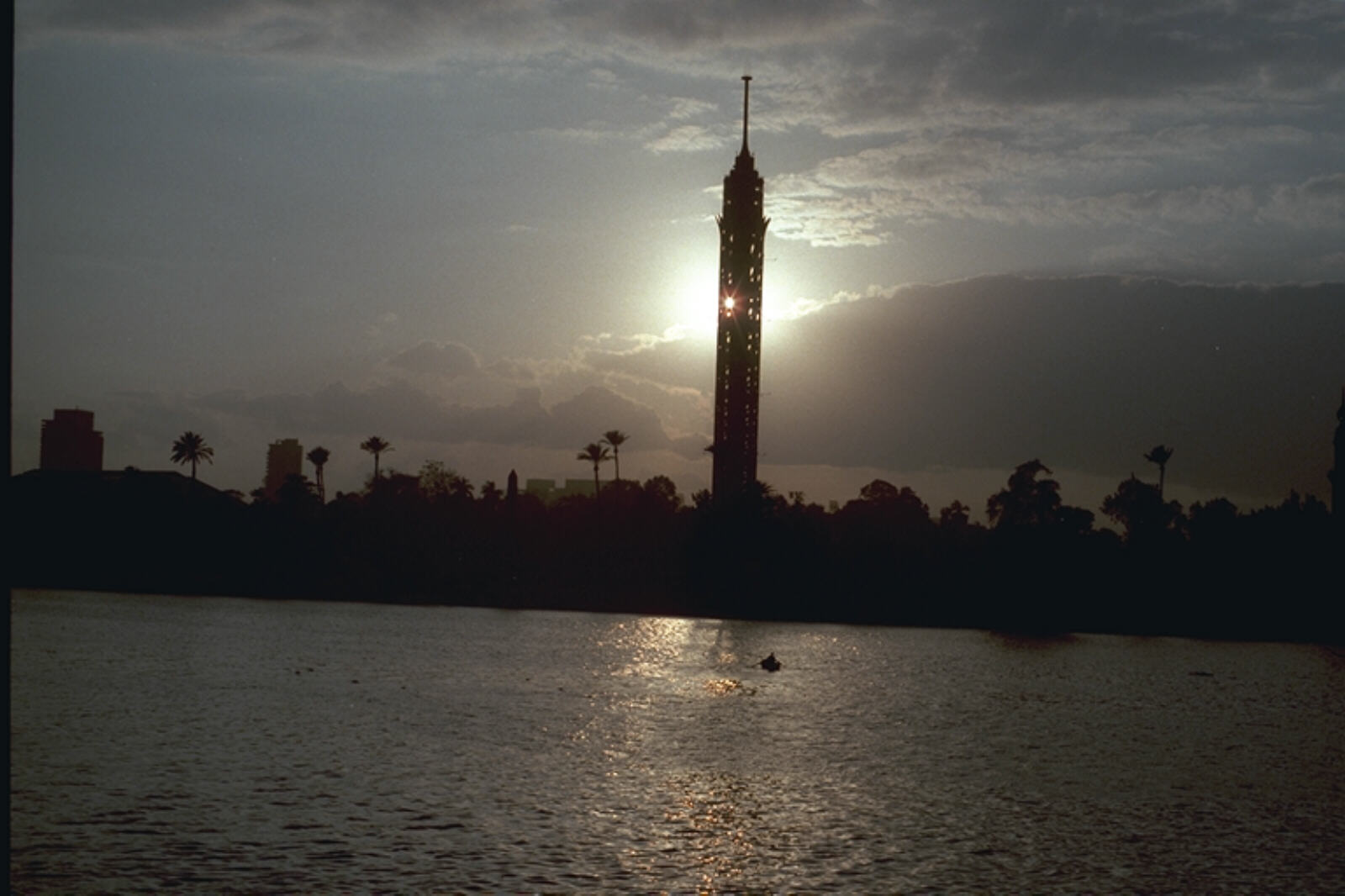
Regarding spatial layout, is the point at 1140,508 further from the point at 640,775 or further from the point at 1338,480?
the point at 640,775

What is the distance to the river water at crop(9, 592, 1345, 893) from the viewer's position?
26188 millimetres

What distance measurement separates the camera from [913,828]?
31750 millimetres

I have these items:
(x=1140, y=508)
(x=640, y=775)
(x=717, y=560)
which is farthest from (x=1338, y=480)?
(x=640, y=775)

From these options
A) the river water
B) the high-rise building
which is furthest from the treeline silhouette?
the river water

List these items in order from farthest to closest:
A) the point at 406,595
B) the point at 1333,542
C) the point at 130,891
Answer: the point at 406,595 < the point at 1333,542 < the point at 130,891

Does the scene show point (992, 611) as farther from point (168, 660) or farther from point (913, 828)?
point (913, 828)

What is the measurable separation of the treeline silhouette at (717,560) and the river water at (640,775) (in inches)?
2053

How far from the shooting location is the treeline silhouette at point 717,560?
13512 cm

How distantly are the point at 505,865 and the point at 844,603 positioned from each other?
4838 inches

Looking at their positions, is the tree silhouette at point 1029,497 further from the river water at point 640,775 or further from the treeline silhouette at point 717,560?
the river water at point 640,775

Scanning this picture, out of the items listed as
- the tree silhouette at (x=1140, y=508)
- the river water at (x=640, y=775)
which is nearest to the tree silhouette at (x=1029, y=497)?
the tree silhouette at (x=1140, y=508)

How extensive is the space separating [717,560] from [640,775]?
108302mm

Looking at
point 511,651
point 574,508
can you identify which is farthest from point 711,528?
point 511,651

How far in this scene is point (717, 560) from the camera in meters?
146
